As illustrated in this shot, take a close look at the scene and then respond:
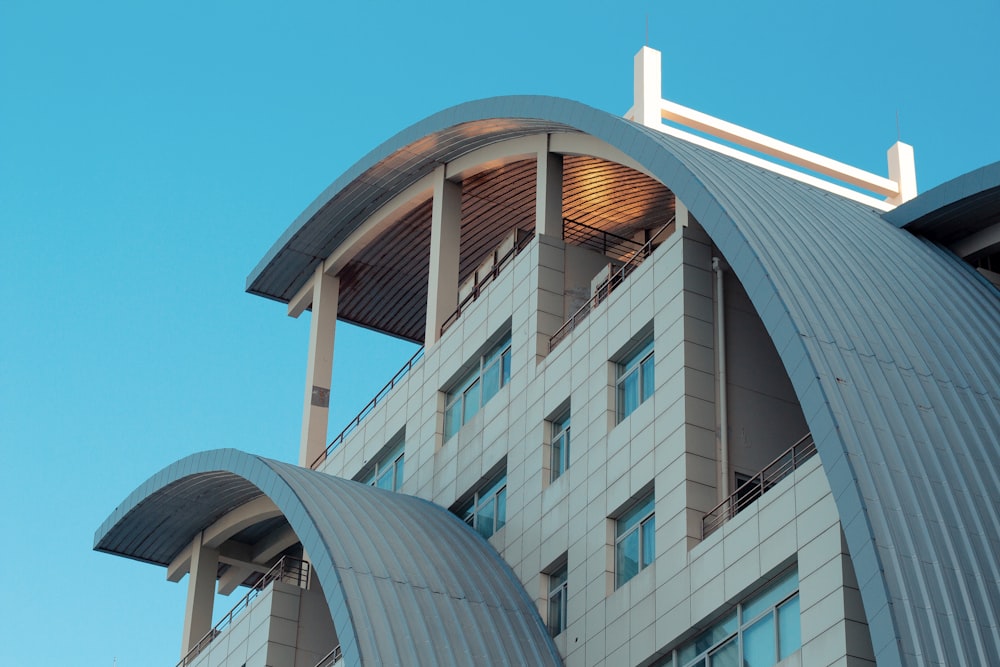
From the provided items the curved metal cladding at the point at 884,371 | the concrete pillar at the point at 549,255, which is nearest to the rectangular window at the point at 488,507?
the concrete pillar at the point at 549,255

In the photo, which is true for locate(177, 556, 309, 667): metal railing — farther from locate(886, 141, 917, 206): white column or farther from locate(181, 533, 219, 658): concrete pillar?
locate(886, 141, 917, 206): white column

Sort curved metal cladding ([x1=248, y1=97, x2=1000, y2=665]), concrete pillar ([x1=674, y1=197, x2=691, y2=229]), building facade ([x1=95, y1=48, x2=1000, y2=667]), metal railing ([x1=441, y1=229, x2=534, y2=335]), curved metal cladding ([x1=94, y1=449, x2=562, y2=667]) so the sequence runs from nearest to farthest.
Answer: curved metal cladding ([x1=248, y1=97, x2=1000, y2=665]), building facade ([x1=95, y1=48, x2=1000, y2=667]), curved metal cladding ([x1=94, y1=449, x2=562, y2=667]), concrete pillar ([x1=674, y1=197, x2=691, y2=229]), metal railing ([x1=441, y1=229, x2=534, y2=335])

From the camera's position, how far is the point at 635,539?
30.6 m

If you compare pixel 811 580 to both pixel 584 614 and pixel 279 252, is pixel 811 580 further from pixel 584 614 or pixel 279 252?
pixel 279 252

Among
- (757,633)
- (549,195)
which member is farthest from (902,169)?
(757,633)

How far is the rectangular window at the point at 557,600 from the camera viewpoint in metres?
32.2

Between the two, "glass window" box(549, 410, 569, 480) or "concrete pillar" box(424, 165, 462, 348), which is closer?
"glass window" box(549, 410, 569, 480)

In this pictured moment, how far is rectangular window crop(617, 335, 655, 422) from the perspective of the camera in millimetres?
31531

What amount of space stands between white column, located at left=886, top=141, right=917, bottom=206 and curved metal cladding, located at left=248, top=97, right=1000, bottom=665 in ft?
19.7

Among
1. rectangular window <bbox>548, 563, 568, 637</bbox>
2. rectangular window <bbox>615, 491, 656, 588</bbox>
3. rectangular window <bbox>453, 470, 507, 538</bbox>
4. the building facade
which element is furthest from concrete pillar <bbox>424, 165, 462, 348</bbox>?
rectangular window <bbox>615, 491, 656, 588</bbox>

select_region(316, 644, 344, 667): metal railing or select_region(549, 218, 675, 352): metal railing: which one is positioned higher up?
select_region(549, 218, 675, 352): metal railing

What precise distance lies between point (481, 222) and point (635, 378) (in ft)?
42.8

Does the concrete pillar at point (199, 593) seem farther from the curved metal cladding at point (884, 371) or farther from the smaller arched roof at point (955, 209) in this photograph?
the smaller arched roof at point (955, 209)

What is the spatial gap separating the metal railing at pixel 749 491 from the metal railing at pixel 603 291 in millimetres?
5278
